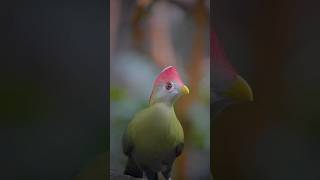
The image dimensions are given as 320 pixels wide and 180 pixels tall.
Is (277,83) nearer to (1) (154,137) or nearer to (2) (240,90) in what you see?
(2) (240,90)

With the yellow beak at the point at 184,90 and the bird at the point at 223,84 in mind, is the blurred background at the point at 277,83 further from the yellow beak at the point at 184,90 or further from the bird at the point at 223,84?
the yellow beak at the point at 184,90

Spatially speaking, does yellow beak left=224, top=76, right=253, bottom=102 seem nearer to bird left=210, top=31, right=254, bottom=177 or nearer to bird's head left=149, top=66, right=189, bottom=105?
bird left=210, top=31, right=254, bottom=177

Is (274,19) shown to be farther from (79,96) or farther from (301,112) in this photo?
(79,96)

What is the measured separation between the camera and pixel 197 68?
6.24 feet

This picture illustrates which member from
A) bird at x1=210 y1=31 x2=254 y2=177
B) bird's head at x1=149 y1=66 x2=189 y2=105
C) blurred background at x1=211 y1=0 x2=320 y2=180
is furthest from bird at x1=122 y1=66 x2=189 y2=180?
blurred background at x1=211 y1=0 x2=320 y2=180

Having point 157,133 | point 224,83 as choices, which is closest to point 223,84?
point 224,83

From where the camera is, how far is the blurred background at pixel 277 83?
1.93m

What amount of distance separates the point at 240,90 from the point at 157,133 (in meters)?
0.40

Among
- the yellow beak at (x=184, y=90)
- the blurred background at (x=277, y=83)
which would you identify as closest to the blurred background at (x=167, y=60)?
the yellow beak at (x=184, y=90)

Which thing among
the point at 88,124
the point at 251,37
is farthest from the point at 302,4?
the point at 88,124

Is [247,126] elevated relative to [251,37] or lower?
lower

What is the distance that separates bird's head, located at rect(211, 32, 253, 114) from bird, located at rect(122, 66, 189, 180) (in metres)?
0.14

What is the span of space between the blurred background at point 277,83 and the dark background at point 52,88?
1.85 feet

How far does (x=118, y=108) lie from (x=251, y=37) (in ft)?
2.11
